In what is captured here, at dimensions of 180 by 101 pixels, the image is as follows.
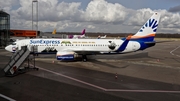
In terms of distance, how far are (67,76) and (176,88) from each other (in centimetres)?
1148

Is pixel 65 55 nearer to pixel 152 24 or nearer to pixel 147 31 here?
pixel 147 31

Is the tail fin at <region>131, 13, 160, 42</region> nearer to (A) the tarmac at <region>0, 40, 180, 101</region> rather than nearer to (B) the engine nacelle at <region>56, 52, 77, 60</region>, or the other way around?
(B) the engine nacelle at <region>56, 52, 77, 60</region>

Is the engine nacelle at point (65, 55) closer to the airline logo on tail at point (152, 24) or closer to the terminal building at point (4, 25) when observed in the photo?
the airline logo on tail at point (152, 24)

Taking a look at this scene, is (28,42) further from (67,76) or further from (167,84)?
(167,84)

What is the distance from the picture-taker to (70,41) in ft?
103

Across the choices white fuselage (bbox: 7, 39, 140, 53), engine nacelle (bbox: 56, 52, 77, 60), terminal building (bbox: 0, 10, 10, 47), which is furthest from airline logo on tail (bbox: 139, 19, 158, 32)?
terminal building (bbox: 0, 10, 10, 47)

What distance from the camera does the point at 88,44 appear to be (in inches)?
1248

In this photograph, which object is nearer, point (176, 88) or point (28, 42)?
point (176, 88)

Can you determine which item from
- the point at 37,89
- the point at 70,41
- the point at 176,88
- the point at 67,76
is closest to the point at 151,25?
the point at 70,41

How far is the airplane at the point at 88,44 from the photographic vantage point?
30.2 metres

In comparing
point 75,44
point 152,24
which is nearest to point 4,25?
point 75,44

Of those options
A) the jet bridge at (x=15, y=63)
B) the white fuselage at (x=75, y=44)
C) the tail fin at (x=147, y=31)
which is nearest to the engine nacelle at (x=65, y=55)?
the white fuselage at (x=75, y=44)

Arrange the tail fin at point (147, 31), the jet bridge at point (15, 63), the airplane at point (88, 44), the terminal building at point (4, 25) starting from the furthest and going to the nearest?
1. the terminal building at point (4, 25)
2. the tail fin at point (147, 31)
3. the airplane at point (88, 44)
4. the jet bridge at point (15, 63)

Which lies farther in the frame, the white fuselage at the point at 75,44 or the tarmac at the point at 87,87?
the white fuselage at the point at 75,44
